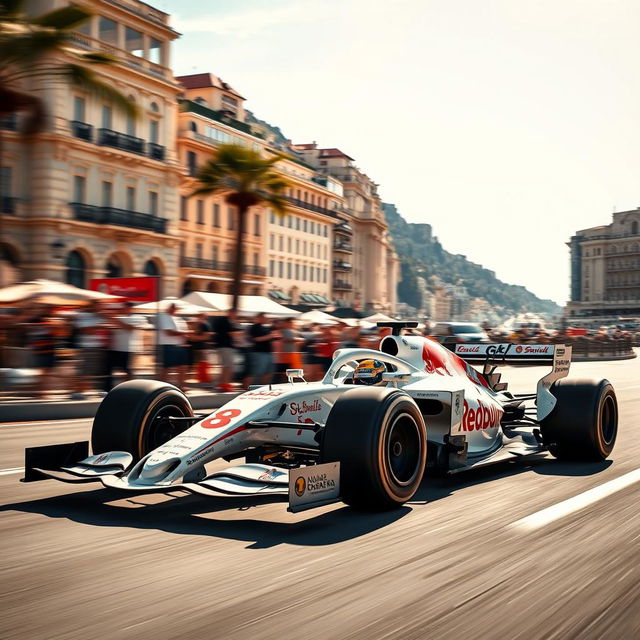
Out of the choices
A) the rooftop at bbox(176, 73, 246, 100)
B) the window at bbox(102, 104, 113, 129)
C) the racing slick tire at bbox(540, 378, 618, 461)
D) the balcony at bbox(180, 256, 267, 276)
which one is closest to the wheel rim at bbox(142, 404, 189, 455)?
the racing slick tire at bbox(540, 378, 618, 461)

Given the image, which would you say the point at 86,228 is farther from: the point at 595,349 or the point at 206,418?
the point at 206,418

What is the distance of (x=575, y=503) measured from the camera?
6500 millimetres

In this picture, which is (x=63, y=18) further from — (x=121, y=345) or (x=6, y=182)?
(x=6, y=182)

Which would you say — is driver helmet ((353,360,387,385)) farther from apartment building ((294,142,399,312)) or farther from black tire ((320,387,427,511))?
apartment building ((294,142,399,312))

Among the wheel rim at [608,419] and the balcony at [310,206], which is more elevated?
the balcony at [310,206]

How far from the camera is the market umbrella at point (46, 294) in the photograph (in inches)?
749

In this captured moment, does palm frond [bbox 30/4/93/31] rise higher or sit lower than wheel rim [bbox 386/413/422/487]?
higher

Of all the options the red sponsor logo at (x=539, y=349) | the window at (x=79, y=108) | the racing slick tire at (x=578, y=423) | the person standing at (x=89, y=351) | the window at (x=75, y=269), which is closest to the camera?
the racing slick tire at (x=578, y=423)

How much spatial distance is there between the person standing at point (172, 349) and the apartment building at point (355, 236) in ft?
259

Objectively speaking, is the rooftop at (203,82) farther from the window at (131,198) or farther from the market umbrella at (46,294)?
the market umbrella at (46,294)

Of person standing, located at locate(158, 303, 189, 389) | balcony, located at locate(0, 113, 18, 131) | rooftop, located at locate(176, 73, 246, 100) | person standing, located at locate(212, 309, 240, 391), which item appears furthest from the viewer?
rooftop, located at locate(176, 73, 246, 100)

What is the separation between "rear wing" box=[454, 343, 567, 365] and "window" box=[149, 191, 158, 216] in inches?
1553

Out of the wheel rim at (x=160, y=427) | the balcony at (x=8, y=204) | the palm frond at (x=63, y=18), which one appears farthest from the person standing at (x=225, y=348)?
the balcony at (x=8, y=204)

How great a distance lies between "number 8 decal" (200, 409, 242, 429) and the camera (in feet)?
20.5
